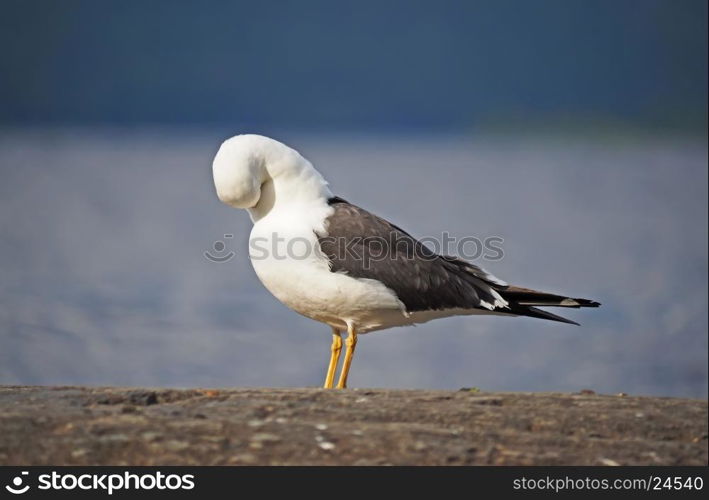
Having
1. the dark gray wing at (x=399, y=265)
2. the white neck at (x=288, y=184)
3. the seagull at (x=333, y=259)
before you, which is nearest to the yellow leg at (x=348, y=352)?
the seagull at (x=333, y=259)

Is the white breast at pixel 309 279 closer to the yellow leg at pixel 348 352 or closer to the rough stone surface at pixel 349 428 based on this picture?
the yellow leg at pixel 348 352

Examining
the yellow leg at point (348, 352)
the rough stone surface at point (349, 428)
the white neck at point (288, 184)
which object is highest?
the white neck at point (288, 184)

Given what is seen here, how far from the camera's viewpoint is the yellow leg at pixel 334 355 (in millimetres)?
6578

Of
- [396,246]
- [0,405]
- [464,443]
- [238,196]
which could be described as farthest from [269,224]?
[464,443]

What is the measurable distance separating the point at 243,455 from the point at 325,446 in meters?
0.35

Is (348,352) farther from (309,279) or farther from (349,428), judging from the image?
(349,428)

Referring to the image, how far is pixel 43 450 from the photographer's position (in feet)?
14.4

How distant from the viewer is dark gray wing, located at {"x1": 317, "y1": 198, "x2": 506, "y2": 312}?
6398 mm

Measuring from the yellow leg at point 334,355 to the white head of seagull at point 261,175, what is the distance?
0.92m

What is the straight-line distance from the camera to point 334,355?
263 inches

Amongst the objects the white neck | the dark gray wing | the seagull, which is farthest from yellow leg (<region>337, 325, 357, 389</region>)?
the white neck

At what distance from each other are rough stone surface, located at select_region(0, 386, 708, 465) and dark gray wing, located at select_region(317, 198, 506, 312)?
1.24 meters

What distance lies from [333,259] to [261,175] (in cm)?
79
